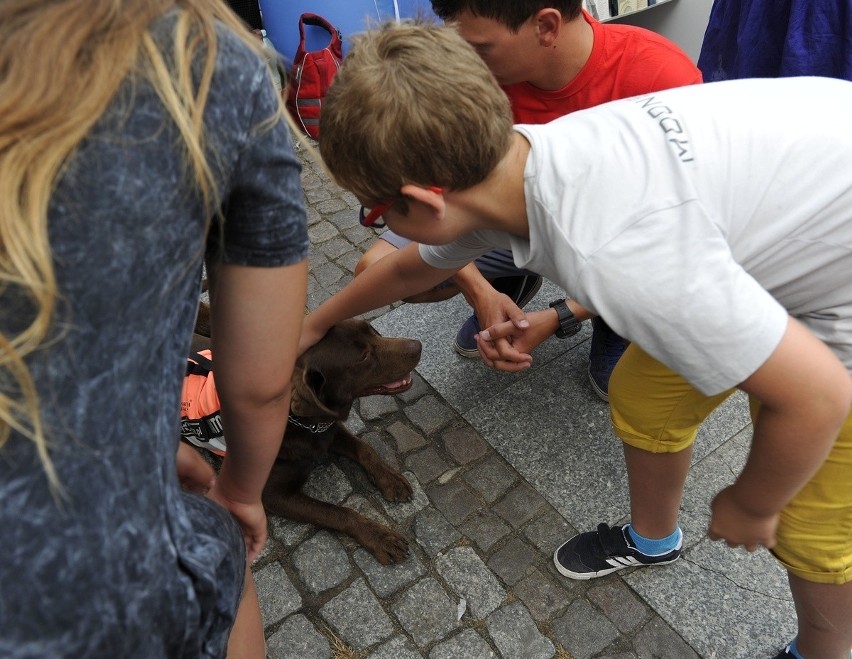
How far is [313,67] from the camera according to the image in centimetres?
491

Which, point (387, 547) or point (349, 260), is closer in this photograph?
point (387, 547)

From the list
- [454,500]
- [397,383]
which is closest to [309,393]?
[397,383]

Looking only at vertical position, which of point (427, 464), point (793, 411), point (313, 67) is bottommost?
point (427, 464)

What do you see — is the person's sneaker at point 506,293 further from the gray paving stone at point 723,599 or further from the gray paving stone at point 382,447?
the gray paving stone at point 723,599

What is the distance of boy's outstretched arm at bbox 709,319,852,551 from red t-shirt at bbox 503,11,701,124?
1535 millimetres

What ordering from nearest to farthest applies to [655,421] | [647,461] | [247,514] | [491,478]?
[247,514] → [655,421] → [647,461] → [491,478]

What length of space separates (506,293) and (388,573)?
1495mm

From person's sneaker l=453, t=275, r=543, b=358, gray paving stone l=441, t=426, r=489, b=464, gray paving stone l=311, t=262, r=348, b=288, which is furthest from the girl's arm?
gray paving stone l=311, t=262, r=348, b=288

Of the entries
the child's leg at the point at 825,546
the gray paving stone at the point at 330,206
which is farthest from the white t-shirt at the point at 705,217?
the gray paving stone at the point at 330,206

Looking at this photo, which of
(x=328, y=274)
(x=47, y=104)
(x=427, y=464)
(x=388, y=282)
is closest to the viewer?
(x=47, y=104)

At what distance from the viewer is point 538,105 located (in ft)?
9.13

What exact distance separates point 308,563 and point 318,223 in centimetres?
268

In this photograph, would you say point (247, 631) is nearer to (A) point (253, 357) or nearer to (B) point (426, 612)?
(A) point (253, 357)

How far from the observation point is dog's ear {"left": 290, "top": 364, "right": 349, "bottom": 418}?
2680 mm
